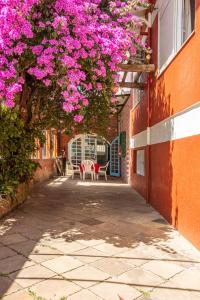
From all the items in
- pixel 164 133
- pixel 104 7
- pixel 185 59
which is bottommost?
pixel 164 133

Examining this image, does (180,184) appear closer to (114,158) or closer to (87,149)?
(114,158)

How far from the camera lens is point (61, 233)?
588cm

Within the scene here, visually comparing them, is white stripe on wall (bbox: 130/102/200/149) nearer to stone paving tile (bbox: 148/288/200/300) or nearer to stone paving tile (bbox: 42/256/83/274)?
stone paving tile (bbox: 148/288/200/300)

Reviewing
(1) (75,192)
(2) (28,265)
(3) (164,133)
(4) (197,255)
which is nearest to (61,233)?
(2) (28,265)

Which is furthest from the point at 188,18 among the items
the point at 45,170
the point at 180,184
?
the point at 45,170

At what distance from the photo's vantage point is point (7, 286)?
3541mm

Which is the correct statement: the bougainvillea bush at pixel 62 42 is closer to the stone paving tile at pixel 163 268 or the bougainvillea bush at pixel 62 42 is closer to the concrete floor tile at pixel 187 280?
the stone paving tile at pixel 163 268

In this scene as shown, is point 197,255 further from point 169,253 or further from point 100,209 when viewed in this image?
point 100,209

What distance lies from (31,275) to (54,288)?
475mm

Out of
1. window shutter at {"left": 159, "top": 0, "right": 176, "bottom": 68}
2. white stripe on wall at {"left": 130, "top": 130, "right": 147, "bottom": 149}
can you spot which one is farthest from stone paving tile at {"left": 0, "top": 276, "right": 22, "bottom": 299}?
white stripe on wall at {"left": 130, "top": 130, "right": 147, "bottom": 149}

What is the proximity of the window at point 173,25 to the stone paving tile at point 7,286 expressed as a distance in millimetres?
5058

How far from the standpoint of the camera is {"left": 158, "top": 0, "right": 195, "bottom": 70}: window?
6.02 meters

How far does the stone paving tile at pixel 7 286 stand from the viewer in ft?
11.2

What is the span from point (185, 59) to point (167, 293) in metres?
4.03
